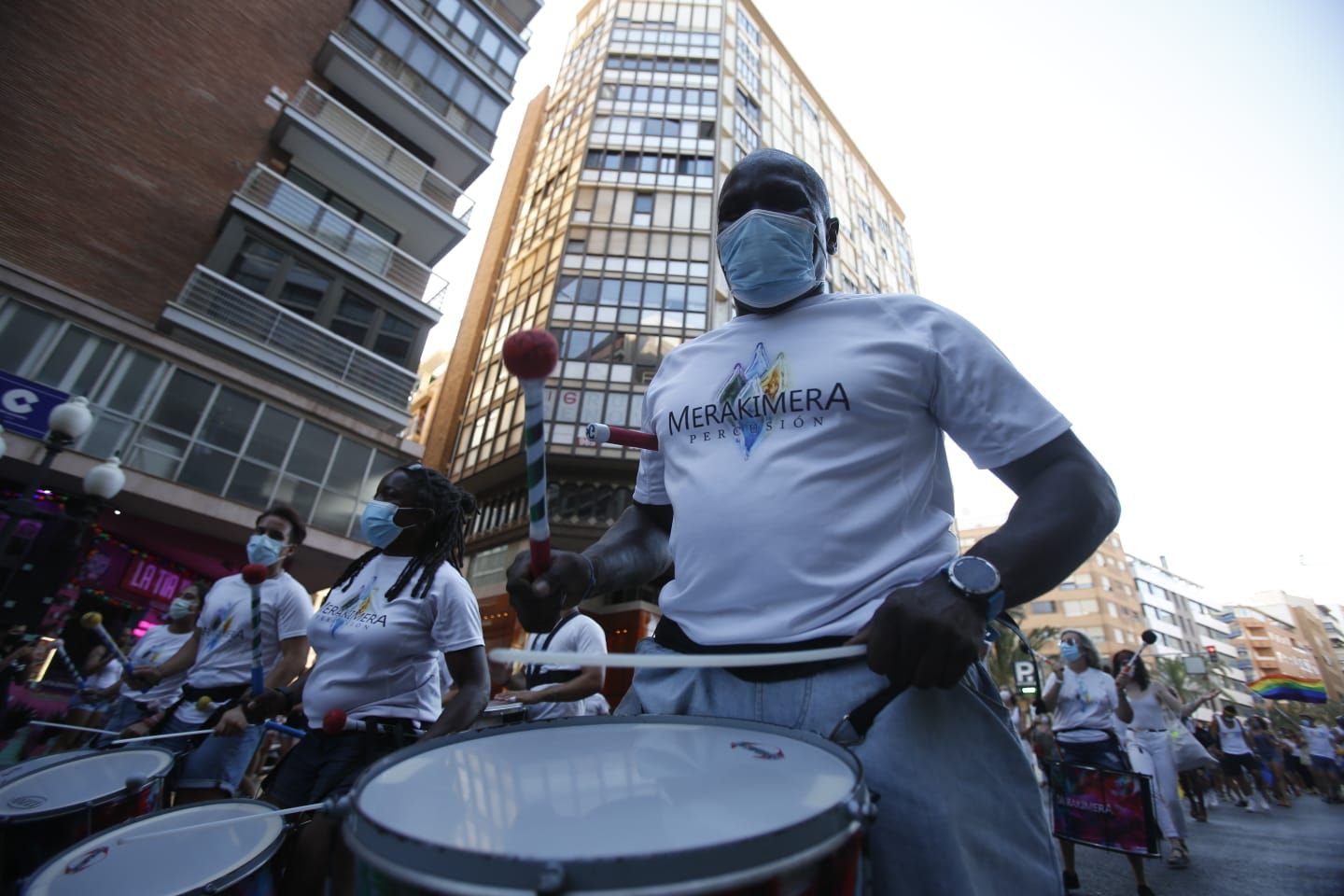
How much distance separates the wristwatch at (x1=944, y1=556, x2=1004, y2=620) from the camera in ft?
2.93

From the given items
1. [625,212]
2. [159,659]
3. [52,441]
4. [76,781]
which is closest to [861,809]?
[76,781]

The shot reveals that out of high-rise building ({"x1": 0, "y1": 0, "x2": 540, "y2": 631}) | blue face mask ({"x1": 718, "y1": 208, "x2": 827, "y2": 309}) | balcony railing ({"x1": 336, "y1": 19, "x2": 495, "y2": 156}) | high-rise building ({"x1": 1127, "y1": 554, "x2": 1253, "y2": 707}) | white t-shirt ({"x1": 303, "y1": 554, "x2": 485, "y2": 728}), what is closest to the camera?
blue face mask ({"x1": 718, "y1": 208, "x2": 827, "y2": 309})

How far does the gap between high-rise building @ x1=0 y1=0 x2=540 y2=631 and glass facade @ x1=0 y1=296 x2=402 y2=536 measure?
0.03 meters

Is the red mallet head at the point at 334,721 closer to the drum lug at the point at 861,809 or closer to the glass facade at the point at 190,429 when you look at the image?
the drum lug at the point at 861,809

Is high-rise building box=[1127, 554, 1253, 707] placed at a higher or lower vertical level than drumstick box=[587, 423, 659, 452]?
higher

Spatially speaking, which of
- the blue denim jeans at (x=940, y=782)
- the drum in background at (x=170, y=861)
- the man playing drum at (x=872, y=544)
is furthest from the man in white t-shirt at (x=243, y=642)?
the blue denim jeans at (x=940, y=782)

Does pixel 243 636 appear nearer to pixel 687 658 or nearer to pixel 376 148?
pixel 687 658

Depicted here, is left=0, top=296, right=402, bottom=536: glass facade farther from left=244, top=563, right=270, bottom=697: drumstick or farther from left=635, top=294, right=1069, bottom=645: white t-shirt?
left=635, top=294, right=1069, bottom=645: white t-shirt

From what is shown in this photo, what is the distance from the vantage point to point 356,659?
2504mm

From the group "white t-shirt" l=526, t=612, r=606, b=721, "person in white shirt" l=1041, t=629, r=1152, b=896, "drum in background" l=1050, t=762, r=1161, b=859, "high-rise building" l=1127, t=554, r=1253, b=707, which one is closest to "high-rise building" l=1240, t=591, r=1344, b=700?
"high-rise building" l=1127, t=554, r=1253, b=707

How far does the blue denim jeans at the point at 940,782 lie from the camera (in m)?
0.89

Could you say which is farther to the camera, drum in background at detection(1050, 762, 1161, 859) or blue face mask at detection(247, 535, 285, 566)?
drum in background at detection(1050, 762, 1161, 859)

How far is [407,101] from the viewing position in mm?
16125

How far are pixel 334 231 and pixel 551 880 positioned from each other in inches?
667
